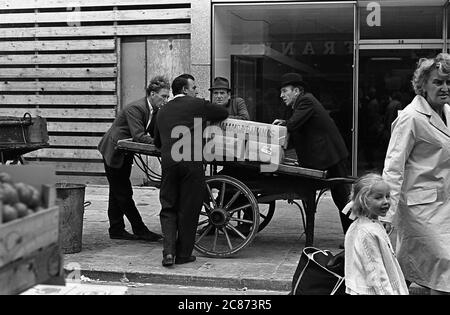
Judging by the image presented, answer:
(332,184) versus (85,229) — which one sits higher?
(332,184)

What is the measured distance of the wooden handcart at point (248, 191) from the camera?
23.1ft

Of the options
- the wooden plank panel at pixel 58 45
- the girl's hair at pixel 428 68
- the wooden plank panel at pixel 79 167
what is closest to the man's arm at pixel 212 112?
the girl's hair at pixel 428 68

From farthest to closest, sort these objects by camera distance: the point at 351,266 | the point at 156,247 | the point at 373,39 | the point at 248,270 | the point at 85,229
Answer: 1. the point at 373,39
2. the point at 85,229
3. the point at 156,247
4. the point at 248,270
5. the point at 351,266

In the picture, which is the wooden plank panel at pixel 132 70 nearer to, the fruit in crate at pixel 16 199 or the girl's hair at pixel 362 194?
the girl's hair at pixel 362 194

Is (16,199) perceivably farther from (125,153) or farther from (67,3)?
(67,3)

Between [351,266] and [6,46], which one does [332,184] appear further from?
[6,46]

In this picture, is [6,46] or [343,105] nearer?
[343,105]

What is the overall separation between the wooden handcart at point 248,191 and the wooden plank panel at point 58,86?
16.7 feet

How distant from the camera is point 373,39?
37.3 feet

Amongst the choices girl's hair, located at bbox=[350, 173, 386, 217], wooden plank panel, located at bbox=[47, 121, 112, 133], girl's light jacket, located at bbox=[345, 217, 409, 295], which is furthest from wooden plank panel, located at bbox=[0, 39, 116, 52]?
girl's light jacket, located at bbox=[345, 217, 409, 295]

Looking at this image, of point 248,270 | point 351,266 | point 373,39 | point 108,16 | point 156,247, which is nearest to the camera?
point 351,266

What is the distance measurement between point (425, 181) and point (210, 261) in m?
2.94
